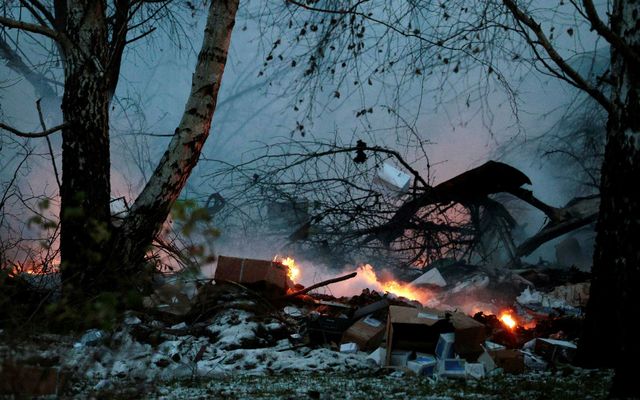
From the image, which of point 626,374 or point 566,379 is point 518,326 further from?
point 626,374

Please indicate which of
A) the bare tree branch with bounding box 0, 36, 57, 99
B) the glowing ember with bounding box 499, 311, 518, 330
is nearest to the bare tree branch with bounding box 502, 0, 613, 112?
the glowing ember with bounding box 499, 311, 518, 330

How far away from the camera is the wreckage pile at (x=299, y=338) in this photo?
413 centimetres

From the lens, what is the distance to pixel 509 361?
431 centimetres

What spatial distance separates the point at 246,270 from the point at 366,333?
1.58 metres

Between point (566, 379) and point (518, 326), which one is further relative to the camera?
point (518, 326)

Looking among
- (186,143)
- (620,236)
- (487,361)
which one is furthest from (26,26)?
(620,236)

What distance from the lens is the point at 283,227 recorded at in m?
9.43

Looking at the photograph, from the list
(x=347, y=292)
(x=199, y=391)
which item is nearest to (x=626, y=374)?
(x=199, y=391)

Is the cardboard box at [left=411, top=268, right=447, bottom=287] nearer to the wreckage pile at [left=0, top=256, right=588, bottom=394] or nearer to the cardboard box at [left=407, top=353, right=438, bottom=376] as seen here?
the wreckage pile at [left=0, top=256, right=588, bottom=394]

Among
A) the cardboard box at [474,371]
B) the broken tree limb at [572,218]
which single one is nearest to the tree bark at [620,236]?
the cardboard box at [474,371]

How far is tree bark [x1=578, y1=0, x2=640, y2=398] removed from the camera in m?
2.85

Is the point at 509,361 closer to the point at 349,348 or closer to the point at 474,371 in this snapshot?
the point at 474,371

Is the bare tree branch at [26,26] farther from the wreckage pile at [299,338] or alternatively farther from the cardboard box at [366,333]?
the cardboard box at [366,333]

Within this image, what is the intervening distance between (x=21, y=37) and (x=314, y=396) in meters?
10.4
